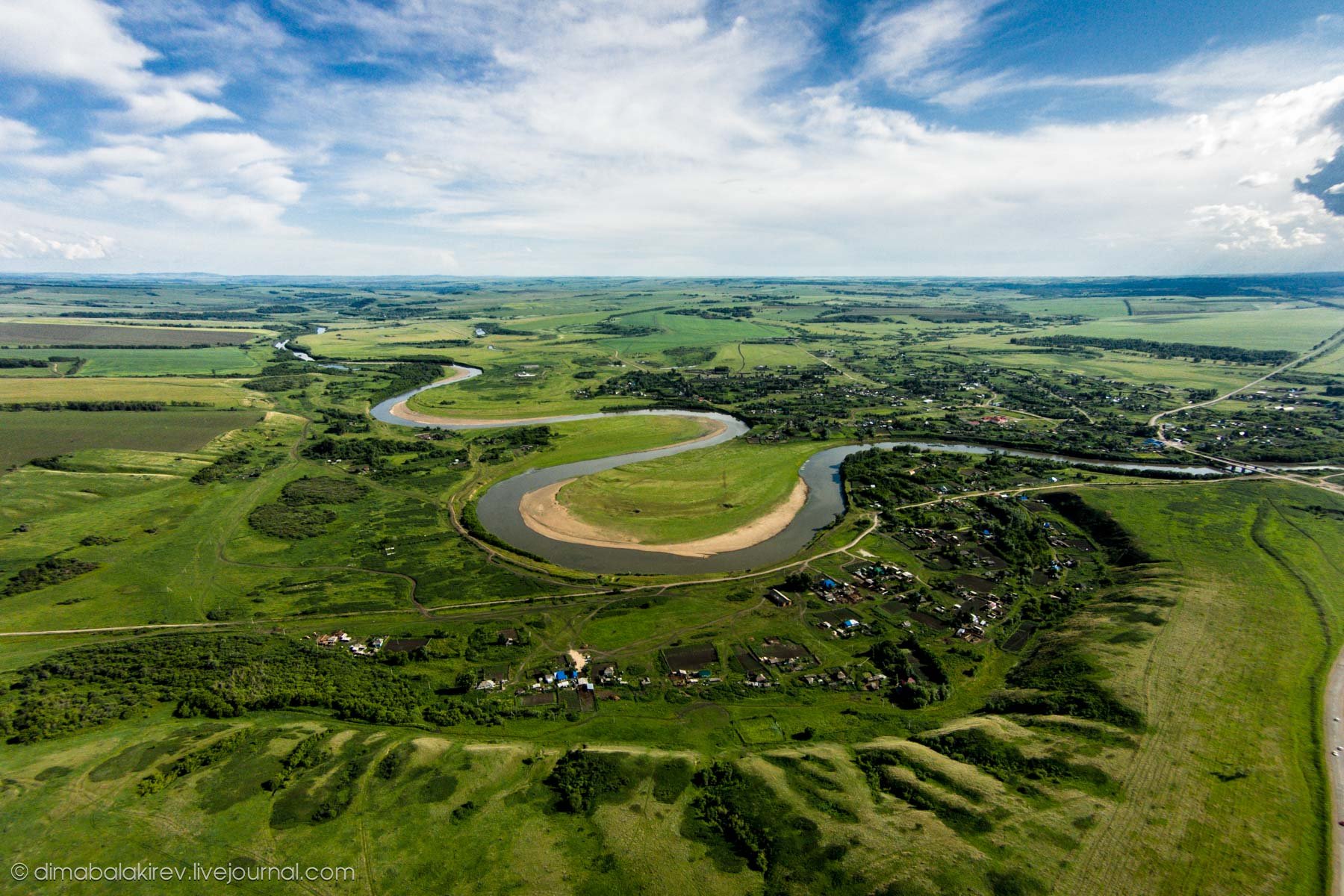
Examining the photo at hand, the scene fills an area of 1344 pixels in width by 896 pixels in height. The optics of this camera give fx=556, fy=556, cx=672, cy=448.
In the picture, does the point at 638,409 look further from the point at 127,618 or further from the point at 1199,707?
the point at 1199,707

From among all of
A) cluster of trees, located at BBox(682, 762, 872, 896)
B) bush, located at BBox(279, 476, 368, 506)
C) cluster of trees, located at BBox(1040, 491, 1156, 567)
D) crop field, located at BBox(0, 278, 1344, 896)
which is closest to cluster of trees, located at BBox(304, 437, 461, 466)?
crop field, located at BBox(0, 278, 1344, 896)

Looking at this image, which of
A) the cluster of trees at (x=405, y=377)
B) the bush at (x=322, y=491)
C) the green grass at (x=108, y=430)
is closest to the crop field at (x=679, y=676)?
the bush at (x=322, y=491)

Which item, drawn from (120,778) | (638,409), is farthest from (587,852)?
(638,409)

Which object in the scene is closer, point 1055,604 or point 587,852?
point 587,852

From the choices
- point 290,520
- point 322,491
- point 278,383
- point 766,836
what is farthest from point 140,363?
point 766,836

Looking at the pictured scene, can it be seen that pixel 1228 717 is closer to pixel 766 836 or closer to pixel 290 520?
pixel 766 836

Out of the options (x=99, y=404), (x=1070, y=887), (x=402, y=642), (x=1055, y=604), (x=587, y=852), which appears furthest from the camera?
(x=99, y=404)

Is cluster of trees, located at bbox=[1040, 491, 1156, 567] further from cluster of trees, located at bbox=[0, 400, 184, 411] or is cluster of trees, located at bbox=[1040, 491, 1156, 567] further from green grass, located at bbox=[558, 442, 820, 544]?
cluster of trees, located at bbox=[0, 400, 184, 411]
